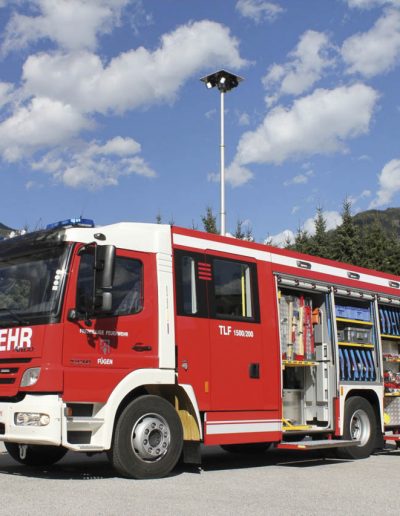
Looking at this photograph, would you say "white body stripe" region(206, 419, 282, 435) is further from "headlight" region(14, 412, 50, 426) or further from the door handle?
"headlight" region(14, 412, 50, 426)

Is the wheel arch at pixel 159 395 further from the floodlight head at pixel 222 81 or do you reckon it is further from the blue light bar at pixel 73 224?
the floodlight head at pixel 222 81

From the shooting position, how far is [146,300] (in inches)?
352

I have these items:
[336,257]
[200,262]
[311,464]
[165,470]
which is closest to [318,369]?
[311,464]

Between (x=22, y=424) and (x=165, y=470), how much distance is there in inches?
71.7

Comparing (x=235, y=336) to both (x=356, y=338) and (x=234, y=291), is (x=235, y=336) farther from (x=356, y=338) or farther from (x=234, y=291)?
(x=356, y=338)

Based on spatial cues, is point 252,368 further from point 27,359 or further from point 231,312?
point 27,359

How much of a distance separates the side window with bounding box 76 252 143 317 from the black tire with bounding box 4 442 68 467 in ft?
7.94

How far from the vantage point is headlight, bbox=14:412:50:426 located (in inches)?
307

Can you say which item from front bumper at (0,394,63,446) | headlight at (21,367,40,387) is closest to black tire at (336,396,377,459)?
front bumper at (0,394,63,446)

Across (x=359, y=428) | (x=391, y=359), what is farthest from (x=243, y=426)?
(x=391, y=359)

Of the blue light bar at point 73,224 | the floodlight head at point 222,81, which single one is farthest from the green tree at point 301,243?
the blue light bar at point 73,224

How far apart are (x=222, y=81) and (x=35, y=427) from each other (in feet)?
46.6

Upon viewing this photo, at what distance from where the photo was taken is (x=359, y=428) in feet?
39.8

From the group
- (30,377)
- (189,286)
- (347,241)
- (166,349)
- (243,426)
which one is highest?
(347,241)
